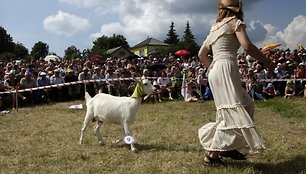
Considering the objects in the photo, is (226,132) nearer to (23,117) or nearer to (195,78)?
(23,117)

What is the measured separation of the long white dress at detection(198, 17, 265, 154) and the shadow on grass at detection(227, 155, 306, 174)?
0.53m

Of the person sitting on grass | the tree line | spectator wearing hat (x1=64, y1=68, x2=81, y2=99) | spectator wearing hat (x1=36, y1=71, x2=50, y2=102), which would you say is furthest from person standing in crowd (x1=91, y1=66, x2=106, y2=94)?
the tree line

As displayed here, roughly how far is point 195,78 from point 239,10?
13116mm

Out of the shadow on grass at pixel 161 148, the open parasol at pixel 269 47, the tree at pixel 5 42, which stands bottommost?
the shadow on grass at pixel 161 148

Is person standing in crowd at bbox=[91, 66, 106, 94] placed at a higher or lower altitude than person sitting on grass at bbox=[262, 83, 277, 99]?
higher

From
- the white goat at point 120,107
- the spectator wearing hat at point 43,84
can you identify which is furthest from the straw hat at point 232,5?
the spectator wearing hat at point 43,84

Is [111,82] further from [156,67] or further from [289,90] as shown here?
[289,90]

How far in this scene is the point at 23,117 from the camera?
43.4 feet

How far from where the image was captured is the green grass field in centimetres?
631

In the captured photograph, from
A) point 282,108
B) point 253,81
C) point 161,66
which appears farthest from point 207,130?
point 161,66

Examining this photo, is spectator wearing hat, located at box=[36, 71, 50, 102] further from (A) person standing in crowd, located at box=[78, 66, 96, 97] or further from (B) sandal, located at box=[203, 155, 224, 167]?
(B) sandal, located at box=[203, 155, 224, 167]

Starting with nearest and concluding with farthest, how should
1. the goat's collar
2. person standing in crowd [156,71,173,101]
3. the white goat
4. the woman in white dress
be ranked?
the woman in white dress
the white goat
the goat's collar
person standing in crowd [156,71,173,101]

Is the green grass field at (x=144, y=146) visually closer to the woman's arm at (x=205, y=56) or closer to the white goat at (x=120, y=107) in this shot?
the white goat at (x=120, y=107)

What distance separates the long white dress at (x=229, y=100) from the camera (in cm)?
541
